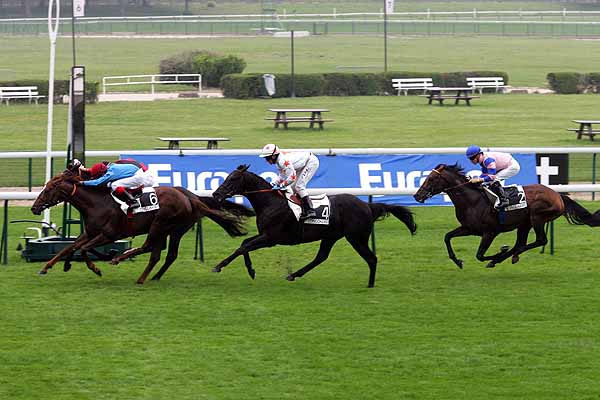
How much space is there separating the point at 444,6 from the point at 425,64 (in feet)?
111

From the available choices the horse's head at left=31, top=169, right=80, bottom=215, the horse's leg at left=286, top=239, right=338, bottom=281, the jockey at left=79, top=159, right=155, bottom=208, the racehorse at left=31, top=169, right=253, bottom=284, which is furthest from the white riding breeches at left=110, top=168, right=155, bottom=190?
the horse's leg at left=286, top=239, right=338, bottom=281

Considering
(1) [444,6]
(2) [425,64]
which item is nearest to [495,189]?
(2) [425,64]

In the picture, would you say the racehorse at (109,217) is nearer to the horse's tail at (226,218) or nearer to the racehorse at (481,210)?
the horse's tail at (226,218)

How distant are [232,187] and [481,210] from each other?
248 cm

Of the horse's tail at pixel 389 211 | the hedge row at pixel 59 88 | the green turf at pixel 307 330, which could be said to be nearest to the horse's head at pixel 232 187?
the green turf at pixel 307 330

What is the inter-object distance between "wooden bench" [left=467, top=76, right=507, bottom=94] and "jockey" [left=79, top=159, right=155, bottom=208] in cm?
2452

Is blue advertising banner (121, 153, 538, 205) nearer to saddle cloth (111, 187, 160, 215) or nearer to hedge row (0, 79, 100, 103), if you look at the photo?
saddle cloth (111, 187, 160, 215)

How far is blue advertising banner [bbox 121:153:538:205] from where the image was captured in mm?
14734

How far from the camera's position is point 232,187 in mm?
11344

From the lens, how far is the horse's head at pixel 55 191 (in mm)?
11352

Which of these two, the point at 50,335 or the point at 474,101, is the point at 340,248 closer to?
the point at 50,335

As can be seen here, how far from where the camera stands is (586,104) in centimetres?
3231

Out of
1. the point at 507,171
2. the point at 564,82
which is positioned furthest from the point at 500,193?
the point at 564,82

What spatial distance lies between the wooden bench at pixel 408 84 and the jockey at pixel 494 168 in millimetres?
22018
